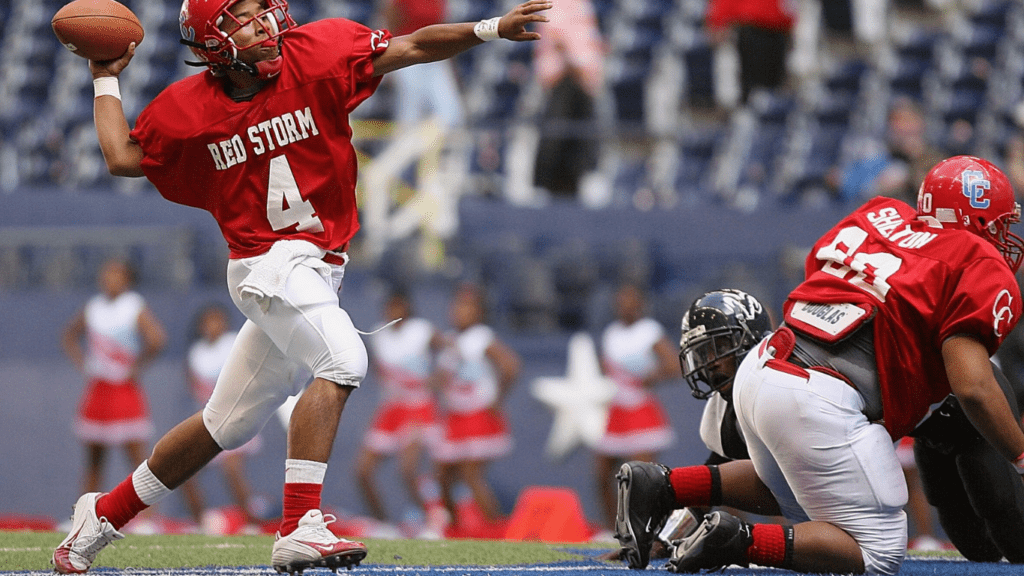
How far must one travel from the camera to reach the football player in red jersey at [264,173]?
3662 millimetres

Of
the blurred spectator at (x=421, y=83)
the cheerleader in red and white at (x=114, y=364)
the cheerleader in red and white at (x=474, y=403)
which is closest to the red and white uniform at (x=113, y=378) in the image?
the cheerleader in red and white at (x=114, y=364)

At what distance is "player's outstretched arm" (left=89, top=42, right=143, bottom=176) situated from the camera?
3758 mm

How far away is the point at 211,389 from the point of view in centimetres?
889

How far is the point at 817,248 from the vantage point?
402cm

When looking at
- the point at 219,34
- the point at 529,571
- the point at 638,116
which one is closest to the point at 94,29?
the point at 219,34

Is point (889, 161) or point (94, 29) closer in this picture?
point (94, 29)

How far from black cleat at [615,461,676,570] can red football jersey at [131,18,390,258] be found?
1.24 m

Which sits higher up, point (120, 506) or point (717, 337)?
point (717, 337)

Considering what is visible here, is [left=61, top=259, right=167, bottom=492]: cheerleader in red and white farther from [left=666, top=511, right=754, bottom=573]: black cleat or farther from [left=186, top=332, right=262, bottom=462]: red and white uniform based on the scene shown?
[left=666, top=511, right=754, bottom=573]: black cleat

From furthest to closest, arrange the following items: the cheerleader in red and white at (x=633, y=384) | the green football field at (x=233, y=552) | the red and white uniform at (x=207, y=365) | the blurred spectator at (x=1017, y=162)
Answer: the red and white uniform at (x=207, y=365) → the cheerleader in red and white at (x=633, y=384) → the blurred spectator at (x=1017, y=162) → the green football field at (x=233, y=552)

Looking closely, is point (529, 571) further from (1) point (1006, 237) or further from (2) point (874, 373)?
(1) point (1006, 237)

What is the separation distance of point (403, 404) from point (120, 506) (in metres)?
5.11

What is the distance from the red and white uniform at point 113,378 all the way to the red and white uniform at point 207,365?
0.39 metres

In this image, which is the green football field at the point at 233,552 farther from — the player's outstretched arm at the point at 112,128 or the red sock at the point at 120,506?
the player's outstretched arm at the point at 112,128
